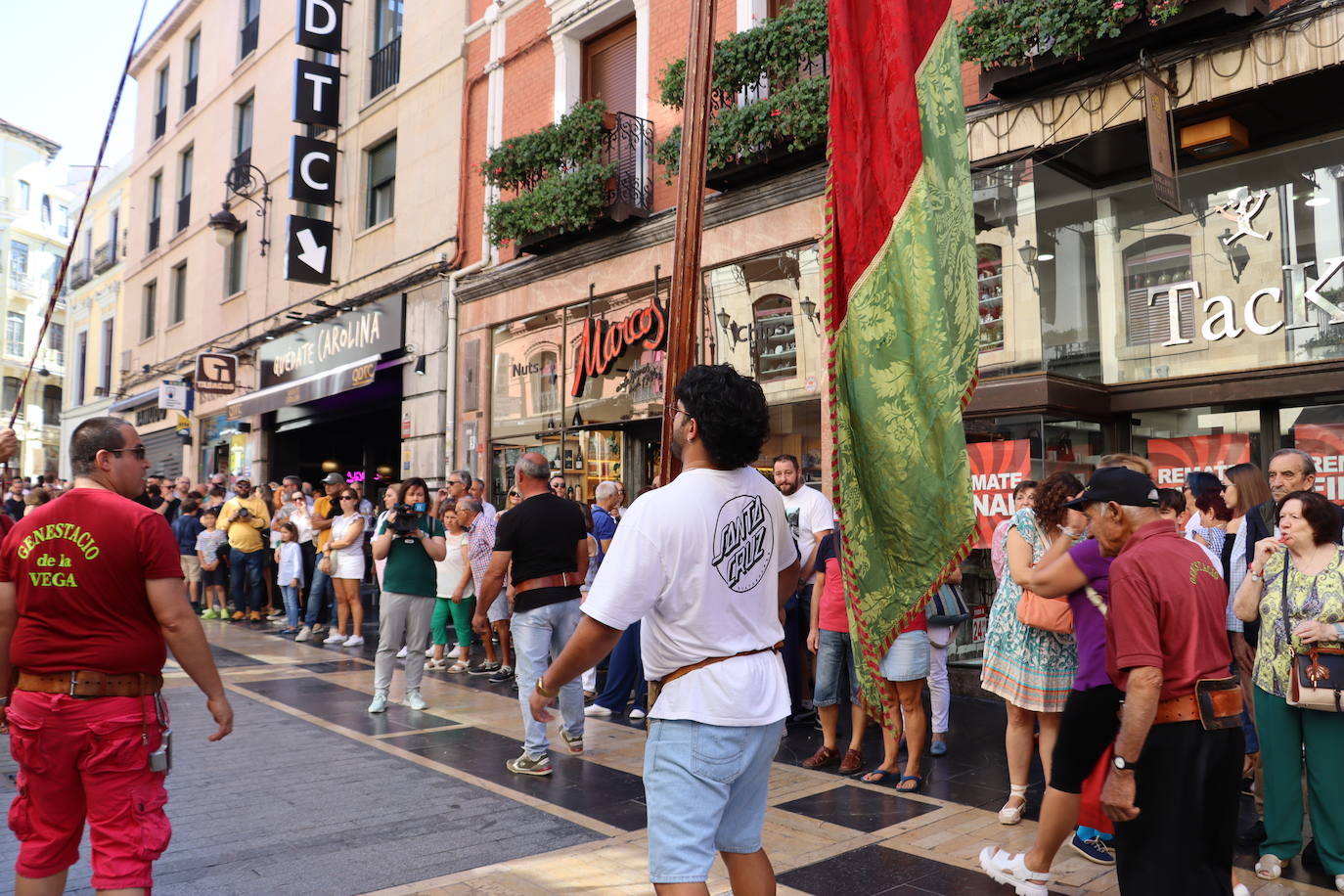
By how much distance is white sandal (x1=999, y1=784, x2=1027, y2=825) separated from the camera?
5164mm

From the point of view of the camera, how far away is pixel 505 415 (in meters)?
14.4

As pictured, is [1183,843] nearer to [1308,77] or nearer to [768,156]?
[1308,77]

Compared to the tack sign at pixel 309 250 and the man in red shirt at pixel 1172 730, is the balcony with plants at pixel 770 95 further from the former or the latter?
the tack sign at pixel 309 250

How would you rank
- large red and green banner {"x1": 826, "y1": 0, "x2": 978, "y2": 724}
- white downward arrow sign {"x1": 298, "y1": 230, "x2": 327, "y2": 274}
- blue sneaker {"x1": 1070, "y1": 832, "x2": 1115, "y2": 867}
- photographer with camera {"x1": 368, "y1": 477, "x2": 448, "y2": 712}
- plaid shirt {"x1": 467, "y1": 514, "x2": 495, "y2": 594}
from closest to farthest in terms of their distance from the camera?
large red and green banner {"x1": 826, "y1": 0, "x2": 978, "y2": 724} < blue sneaker {"x1": 1070, "y1": 832, "x2": 1115, "y2": 867} < photographer with camera {"x1": 368, "y1": 477, "x2": 448, "y2": 712} < plaid shirt {"x1": 467, "y1": 514, "x2": 495, "y2": 594} < white downward arrow sign {"x1": 298, "y1": 230, "x2": 327, "y2": 274}

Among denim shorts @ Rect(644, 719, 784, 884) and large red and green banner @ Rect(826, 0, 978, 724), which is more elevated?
large red and green banner @ Rect(826, 0, 978, 724)

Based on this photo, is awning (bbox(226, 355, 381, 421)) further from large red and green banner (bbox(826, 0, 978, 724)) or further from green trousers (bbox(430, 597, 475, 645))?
large red and green banner (bbox(826, 0, 978, 724))

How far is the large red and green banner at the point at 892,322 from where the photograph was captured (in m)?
2.79

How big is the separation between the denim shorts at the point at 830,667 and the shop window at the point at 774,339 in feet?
14.5

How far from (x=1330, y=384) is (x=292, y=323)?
662 inches

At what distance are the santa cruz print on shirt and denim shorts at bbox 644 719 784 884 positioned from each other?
43 centimetres

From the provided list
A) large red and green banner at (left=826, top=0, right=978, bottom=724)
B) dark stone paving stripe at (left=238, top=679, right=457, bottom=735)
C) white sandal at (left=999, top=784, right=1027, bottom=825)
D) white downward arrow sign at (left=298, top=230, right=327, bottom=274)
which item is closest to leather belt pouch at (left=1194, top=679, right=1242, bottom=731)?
large red and green banner at (left=826, top=0, right=978, bottom=724)

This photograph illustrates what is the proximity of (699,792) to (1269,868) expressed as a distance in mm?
3242

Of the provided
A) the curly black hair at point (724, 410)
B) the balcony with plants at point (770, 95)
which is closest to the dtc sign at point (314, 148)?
the balcony with plants at point (770, 95)

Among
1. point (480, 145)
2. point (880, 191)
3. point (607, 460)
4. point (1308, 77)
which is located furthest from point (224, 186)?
point (880, 191)
